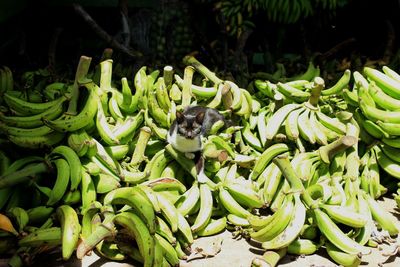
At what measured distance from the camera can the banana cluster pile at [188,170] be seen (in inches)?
118

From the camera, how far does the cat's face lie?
A: 3.49 m

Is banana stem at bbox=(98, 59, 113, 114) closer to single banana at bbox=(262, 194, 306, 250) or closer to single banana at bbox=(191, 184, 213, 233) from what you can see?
single banana at bbox=(191, 184, 213, 233)

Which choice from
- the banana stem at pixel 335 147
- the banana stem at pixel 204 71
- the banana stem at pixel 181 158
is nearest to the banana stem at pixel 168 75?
the banana stem at pixel 204 71

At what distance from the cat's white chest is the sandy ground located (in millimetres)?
605

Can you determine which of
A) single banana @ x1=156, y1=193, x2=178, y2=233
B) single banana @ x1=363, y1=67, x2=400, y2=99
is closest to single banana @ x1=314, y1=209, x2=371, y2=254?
single banana @ x1=156, y1=193, x2=178, y2=233

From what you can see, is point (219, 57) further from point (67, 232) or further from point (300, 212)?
point (67, 232)

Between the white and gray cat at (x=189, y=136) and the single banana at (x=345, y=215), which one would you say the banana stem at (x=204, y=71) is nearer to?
the white and gray cat at (x=189, y=136)

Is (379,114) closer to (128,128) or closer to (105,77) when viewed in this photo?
(128,128)

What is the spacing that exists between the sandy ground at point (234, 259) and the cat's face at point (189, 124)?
0.69 meters

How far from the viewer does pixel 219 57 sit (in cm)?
548

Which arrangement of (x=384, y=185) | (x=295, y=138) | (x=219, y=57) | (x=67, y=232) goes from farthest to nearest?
1. (x=219, y=57)
2. (x=384, y=185)
3. (x=295, y=138)
4. (x=67, y=232)

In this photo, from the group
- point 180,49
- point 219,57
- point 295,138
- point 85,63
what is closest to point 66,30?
point 180,49

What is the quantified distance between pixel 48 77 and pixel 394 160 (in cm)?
280

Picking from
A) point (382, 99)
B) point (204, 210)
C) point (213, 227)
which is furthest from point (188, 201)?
point (382, 99)
